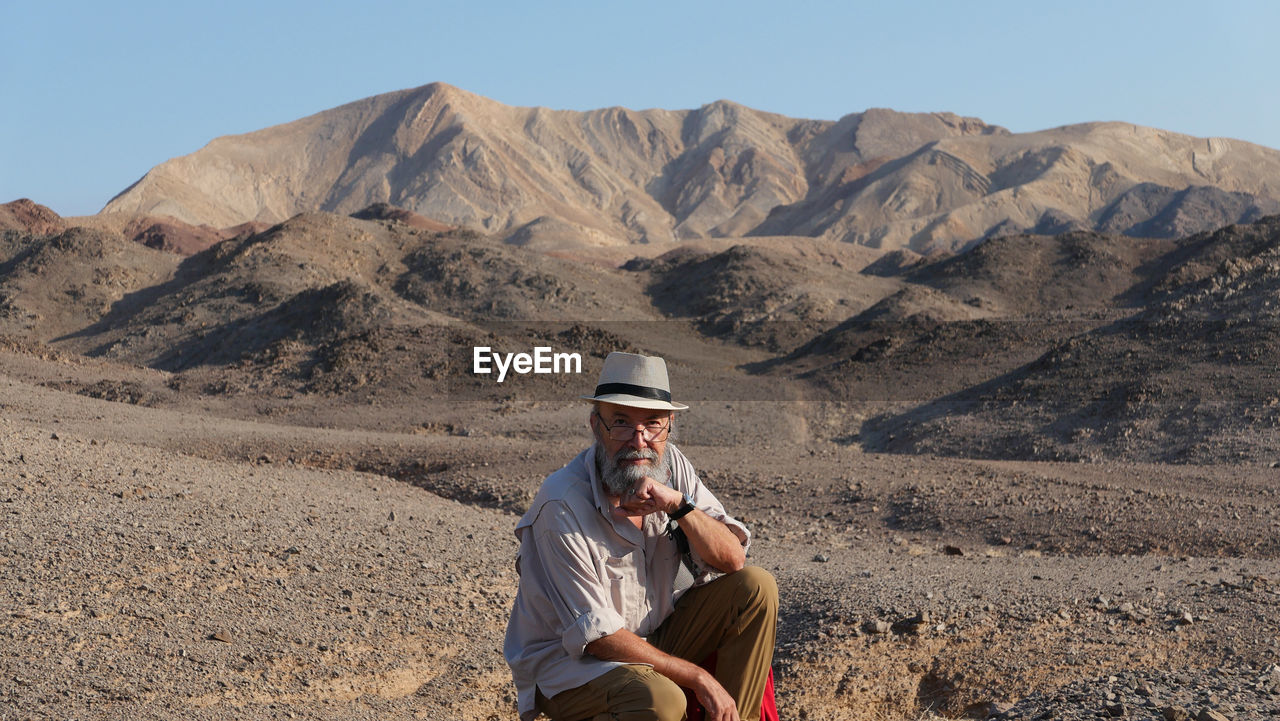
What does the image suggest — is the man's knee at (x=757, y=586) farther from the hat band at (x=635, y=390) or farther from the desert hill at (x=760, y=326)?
the desert hill at (x=760, y=326)

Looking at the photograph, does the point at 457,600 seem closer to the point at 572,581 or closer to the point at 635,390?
the point at 572,581

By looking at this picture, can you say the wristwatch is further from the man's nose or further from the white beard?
the man's nose

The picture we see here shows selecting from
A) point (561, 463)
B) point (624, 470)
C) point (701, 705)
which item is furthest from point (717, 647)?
point (561, 463)

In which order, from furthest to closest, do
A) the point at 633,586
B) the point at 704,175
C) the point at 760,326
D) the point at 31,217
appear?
the point at 704,175
the point at 31,217
the point at 760,326
the point at 633,586

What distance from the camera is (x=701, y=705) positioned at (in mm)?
3809

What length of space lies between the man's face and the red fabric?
73 centimetres

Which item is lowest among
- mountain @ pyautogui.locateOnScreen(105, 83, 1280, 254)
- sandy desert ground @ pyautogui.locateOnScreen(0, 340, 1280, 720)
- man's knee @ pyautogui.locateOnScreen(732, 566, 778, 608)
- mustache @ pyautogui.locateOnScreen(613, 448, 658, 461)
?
sandy desert ground @ pyautogui.locateOnScreen(0, 340, 1280, 720)

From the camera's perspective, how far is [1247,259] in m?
31.1

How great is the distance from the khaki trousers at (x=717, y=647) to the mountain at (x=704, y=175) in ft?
239

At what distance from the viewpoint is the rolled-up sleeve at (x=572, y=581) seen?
3.69 meters

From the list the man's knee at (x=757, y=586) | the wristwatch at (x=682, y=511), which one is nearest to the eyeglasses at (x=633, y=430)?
the wristwatch at (x=682, y=511)

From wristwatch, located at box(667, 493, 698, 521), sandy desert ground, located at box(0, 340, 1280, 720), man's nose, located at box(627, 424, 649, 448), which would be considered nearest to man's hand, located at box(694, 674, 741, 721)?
wristwatch, located at box(667, 493, 698, 521)

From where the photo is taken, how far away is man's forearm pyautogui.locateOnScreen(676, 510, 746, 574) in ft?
12.4

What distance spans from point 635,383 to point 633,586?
2.43 ft
